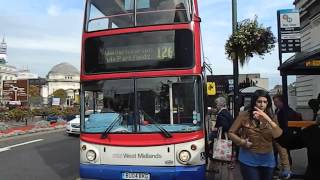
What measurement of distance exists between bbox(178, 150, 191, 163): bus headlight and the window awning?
2960mm

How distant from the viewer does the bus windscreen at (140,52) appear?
29.6ft

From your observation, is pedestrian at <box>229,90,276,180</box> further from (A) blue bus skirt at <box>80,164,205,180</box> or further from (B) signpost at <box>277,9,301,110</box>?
(B) signpost at <box>277,9,301,110</box>

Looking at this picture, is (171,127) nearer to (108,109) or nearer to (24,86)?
(108,109)

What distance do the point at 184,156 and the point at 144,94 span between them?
4.50ft

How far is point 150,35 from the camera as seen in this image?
9.16 meters

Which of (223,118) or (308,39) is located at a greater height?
(308,39)

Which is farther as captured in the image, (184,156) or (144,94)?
(144,94)

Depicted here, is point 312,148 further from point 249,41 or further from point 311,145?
point 249,41

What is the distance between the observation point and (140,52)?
30.2 ft

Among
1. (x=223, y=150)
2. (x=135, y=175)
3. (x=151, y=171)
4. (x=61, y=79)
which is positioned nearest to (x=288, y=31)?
(x=223, y=150)

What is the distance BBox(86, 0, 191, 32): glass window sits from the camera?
9.25m

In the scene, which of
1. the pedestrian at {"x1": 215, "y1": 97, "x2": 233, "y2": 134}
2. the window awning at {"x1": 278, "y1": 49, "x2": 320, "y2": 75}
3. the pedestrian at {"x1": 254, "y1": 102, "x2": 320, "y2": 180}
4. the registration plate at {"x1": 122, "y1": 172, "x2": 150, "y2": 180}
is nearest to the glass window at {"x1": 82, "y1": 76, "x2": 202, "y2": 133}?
the registration plate at {"x1": 122, "y1": 172, "x2": 150, "y2": 180}

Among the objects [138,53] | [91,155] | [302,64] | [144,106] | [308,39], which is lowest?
[91,155]

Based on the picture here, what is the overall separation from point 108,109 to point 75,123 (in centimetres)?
1828
